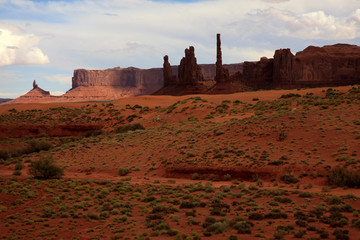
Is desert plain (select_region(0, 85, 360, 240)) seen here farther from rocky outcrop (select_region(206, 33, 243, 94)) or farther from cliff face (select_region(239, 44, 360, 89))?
cliff face (select_region(239, 44, 360, 89))

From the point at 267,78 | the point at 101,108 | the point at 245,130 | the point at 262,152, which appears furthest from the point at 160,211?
the point at 267,78

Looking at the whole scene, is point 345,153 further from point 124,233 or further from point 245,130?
point 124,233

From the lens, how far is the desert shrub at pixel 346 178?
72.3ft

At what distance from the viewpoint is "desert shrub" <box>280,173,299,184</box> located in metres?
23.8

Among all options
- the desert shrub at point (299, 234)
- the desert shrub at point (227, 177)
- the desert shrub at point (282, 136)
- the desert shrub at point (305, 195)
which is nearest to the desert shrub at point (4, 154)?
the desert shrub at point (227, 177)

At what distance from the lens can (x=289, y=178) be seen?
24.0m

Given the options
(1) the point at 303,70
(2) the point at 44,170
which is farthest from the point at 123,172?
(1) the point at 303,70

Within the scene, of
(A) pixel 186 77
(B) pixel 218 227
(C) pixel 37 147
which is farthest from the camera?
(A) pixel 186 77

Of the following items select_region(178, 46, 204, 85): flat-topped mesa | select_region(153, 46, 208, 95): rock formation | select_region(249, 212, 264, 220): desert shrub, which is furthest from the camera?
select_region(178, 46, 204, 85): flat-topped mesa

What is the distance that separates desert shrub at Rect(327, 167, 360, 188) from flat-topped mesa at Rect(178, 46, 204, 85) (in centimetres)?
9213

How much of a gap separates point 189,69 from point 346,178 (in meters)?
97.0

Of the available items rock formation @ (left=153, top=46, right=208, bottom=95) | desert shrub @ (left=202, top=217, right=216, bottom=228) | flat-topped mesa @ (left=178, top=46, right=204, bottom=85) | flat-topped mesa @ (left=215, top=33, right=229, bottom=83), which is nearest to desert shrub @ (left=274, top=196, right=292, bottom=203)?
desert shrub @ (left=202, top=217, right=216, bottom=228)

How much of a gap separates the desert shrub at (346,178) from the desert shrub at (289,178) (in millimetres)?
2092

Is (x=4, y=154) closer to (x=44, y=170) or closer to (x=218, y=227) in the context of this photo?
(x=44, y=170)
